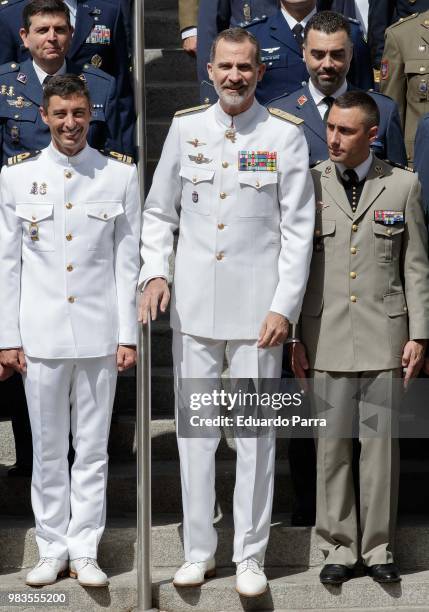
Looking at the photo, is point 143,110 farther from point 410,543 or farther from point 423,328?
point 410,543

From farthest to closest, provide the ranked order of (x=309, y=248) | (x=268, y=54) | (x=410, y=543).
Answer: (x=268, y=54)
(x=410, y=543)
(x=309, y=248)

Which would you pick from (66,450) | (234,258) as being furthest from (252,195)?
(66,450)

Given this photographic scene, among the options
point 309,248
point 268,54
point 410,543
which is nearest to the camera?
point 309,248

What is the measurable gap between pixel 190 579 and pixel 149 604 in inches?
7.1

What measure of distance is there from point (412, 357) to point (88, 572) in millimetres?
1467

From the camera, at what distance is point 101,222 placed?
530cm

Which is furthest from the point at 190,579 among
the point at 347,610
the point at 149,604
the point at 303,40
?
the point at 303,40

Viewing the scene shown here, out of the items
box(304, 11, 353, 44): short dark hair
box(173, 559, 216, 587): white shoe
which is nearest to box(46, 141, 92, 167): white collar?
box(304, 11, 353, 44): short dark hair

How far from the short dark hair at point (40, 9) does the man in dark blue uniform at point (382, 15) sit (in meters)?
1.83

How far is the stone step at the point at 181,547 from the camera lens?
5492mm

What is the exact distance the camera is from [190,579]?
5219 mm

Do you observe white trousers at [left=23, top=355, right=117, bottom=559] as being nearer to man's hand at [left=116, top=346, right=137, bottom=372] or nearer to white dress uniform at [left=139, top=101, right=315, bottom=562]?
man's hand at [left=116, top=346, right=137, bottom=372]

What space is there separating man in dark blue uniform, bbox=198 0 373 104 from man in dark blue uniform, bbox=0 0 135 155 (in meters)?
0.41

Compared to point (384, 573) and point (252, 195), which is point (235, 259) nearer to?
point (252, 195)
